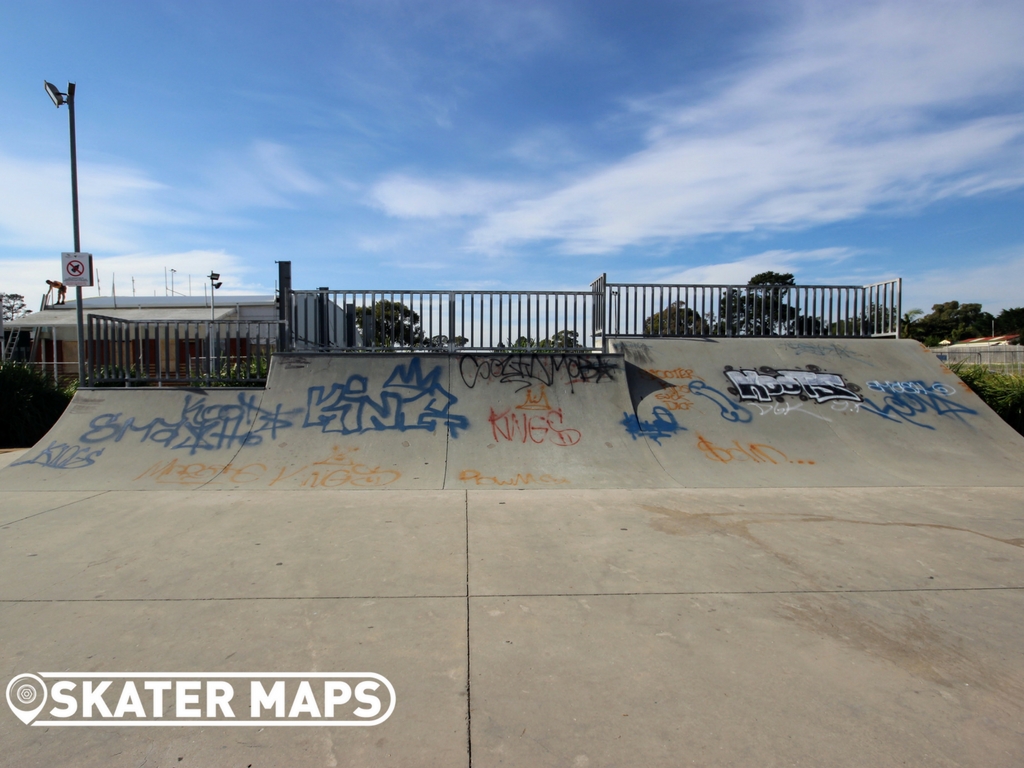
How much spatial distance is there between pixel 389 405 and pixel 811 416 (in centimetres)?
687

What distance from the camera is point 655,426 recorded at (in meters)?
9.17

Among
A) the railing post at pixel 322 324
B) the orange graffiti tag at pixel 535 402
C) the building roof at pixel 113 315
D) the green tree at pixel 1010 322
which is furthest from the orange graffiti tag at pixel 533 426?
the green tree at pixel 1010 322

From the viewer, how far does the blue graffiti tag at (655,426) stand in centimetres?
898

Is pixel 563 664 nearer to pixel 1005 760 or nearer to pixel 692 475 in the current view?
pixel 1005 760

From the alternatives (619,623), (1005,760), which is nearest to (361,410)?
(619,623)

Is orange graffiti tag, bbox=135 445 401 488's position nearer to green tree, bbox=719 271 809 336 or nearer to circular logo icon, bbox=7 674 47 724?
circular logo icon, bbox=7 674 47 724

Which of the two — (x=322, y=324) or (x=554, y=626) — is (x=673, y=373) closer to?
(x=322, y=324)

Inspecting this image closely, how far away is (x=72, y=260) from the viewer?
10062 mm

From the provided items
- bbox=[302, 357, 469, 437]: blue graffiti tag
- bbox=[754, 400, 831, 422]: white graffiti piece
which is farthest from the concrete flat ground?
bbox=[754, 400, 831, 422]: white graffiti piece

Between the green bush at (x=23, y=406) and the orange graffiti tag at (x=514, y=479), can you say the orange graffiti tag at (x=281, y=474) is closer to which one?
the orange graffiti tag at (x=514, y=479)

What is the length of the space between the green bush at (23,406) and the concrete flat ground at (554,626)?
6.66 m

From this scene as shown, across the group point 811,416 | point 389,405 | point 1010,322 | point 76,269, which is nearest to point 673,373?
point 811,416

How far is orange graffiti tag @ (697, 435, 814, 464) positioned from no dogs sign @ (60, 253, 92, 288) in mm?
10472

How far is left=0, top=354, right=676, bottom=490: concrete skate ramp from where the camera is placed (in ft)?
25.7
